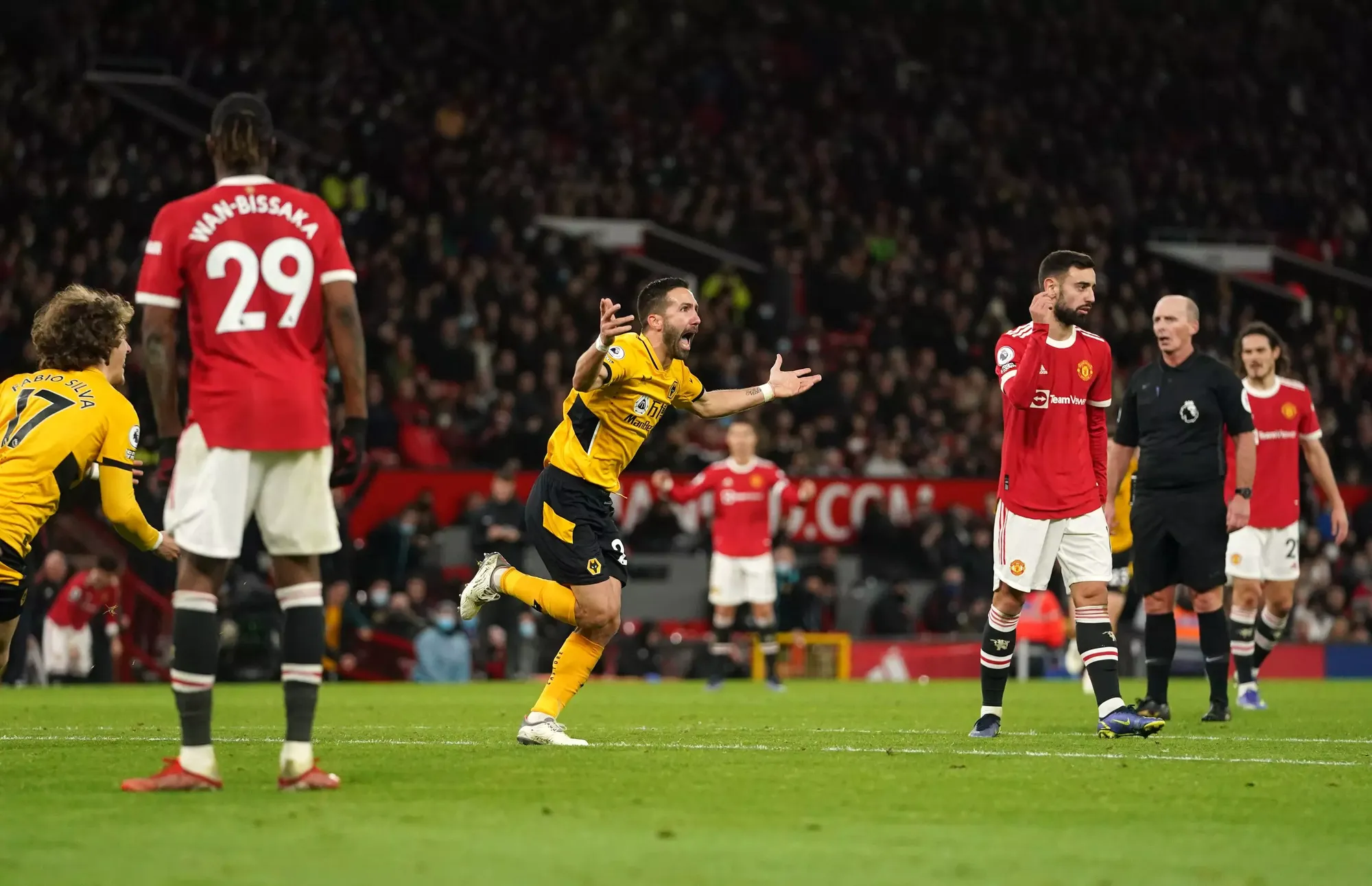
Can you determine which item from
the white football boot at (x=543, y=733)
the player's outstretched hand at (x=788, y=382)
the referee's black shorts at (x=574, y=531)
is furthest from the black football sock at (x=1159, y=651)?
the white football boot at (x=543, y=733)

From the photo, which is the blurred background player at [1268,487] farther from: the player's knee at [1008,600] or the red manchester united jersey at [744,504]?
the red manchester united jersey at [744,504]

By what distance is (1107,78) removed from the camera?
41.2m

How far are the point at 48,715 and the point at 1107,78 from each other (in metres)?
32.6

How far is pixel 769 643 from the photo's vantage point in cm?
2033

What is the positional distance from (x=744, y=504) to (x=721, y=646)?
1.62 m

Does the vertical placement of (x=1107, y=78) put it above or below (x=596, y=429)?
above

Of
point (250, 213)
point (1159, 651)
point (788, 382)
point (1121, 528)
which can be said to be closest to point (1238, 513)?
point (1159, 651)

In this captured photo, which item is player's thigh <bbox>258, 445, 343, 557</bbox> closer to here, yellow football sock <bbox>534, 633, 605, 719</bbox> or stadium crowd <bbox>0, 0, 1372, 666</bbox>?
yellow football sock <bbox>534, 633, 605, 719</bbox>

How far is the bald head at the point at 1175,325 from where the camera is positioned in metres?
12.1

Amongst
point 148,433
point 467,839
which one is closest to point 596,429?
point 467,839

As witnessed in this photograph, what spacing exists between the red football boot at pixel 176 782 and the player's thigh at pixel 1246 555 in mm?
9799

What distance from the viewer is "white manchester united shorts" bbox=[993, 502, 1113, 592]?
421 inches

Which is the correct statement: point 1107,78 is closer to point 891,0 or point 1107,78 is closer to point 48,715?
point 891,0

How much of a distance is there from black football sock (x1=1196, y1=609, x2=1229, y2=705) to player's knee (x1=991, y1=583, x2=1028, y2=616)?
249cm
